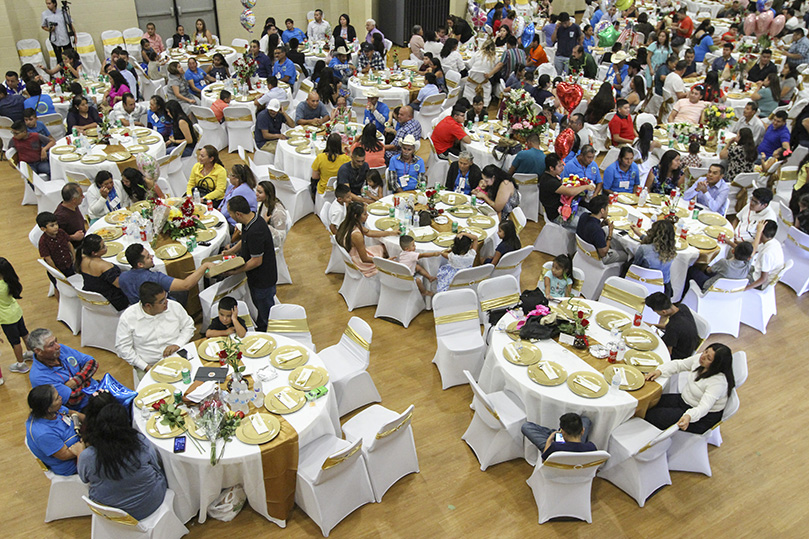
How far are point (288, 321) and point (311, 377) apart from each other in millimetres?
814

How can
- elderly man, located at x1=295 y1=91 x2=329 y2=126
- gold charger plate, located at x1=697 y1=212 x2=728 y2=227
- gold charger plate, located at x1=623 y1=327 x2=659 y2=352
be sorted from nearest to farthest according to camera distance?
gold charger plate, located at x1=623 y1=327 x2=659 y2=352 < gold charger plate, located at x1=697 y1=212 x2=728 y2=227 < elderly man, located at x1=295 y1=91 x2=329 y2=126

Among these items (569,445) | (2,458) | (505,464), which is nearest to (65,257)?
(2,458)

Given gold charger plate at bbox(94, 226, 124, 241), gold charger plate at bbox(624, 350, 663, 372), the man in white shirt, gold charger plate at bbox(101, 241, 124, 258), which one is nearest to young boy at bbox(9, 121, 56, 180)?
gold charger plate at bbox(94, 226, 124, 241)

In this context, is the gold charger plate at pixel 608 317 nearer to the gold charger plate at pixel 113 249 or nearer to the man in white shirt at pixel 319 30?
the gold charger plate at pixel 113 249

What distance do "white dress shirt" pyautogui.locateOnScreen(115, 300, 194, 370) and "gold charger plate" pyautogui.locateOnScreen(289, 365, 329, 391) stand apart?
3.76ft

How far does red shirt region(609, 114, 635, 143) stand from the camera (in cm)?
933

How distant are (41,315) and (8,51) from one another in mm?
8805

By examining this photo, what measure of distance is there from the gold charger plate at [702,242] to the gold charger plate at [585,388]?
109 inches

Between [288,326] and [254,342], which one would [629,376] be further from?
[254,342]

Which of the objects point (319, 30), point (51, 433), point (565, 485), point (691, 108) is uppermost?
point (319, 30)

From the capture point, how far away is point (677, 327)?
5.48 metres

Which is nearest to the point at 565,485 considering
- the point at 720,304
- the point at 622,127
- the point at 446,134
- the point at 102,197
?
the point at 720,304

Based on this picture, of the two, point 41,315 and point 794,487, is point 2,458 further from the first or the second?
point 794,487

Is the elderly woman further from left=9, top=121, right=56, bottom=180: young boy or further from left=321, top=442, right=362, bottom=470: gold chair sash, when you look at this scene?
left=9, top=121, right=56, bottom=180: young boy
